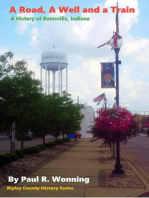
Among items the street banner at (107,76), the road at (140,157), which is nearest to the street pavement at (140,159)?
the road at (140,157)

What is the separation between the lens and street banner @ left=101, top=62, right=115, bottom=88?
52.7 feet

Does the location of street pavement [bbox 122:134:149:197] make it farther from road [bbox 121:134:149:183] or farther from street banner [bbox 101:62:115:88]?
street banner [bbox 101:62:115:88]

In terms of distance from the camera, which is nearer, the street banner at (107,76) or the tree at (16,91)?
the tree at (16,91)

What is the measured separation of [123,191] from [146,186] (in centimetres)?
132

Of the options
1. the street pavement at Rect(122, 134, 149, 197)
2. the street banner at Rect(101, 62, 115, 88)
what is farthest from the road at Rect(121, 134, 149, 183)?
the street banner at Rect(101, 62, 115, 88)

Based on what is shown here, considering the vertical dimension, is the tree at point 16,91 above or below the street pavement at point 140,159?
above

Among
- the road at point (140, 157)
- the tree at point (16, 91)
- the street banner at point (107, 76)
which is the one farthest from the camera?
the street banner at point (107, 76)

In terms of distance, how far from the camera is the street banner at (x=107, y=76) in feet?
52.7

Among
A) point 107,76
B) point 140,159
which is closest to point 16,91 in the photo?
point 107,76

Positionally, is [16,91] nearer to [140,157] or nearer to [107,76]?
[107,76]

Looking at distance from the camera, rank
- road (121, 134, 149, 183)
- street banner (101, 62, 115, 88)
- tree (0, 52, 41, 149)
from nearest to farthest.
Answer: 1. tree (0, 52, 41, 149)
2. road (121, 134, 149, 183)
3. street banner (101, 62, 115, 88)

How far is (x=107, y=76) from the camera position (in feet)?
53.1

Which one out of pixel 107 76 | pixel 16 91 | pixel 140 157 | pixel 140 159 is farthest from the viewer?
pixel 140 157

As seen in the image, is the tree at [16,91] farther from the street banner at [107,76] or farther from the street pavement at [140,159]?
the street pavement at [140,159]
